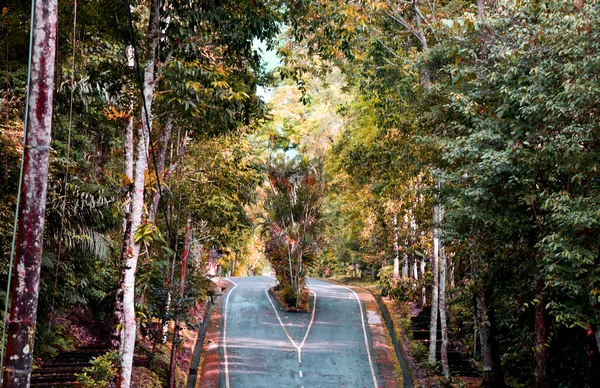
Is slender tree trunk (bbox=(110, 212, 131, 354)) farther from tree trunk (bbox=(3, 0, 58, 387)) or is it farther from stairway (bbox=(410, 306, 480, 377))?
stairway (bbox=(410, 306, 480, 377))

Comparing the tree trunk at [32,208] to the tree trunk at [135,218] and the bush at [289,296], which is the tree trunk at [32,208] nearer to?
the tree trunk at [135,218]

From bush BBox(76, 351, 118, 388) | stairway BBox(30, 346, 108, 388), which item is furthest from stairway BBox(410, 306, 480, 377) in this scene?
bush BBox(76, 351, 118, 388)

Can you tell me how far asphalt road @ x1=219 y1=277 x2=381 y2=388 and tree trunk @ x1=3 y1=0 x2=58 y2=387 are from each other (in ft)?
50.5

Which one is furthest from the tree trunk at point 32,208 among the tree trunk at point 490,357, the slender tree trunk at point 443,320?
the slender tree trunk at point 443,320

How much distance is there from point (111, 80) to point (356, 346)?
17815mm

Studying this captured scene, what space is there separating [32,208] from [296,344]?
853 inches

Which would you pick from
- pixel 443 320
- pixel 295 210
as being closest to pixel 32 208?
pixel 443 320

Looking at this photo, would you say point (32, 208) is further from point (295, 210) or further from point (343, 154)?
point (295, 210)

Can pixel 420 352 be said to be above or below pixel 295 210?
below

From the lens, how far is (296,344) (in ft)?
87.5

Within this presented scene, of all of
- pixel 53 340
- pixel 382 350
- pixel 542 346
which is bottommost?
pixel 382 350

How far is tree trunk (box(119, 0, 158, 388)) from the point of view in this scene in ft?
36.1

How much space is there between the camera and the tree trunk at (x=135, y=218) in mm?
11016

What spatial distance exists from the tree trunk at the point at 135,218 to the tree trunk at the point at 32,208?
14.0 ft
